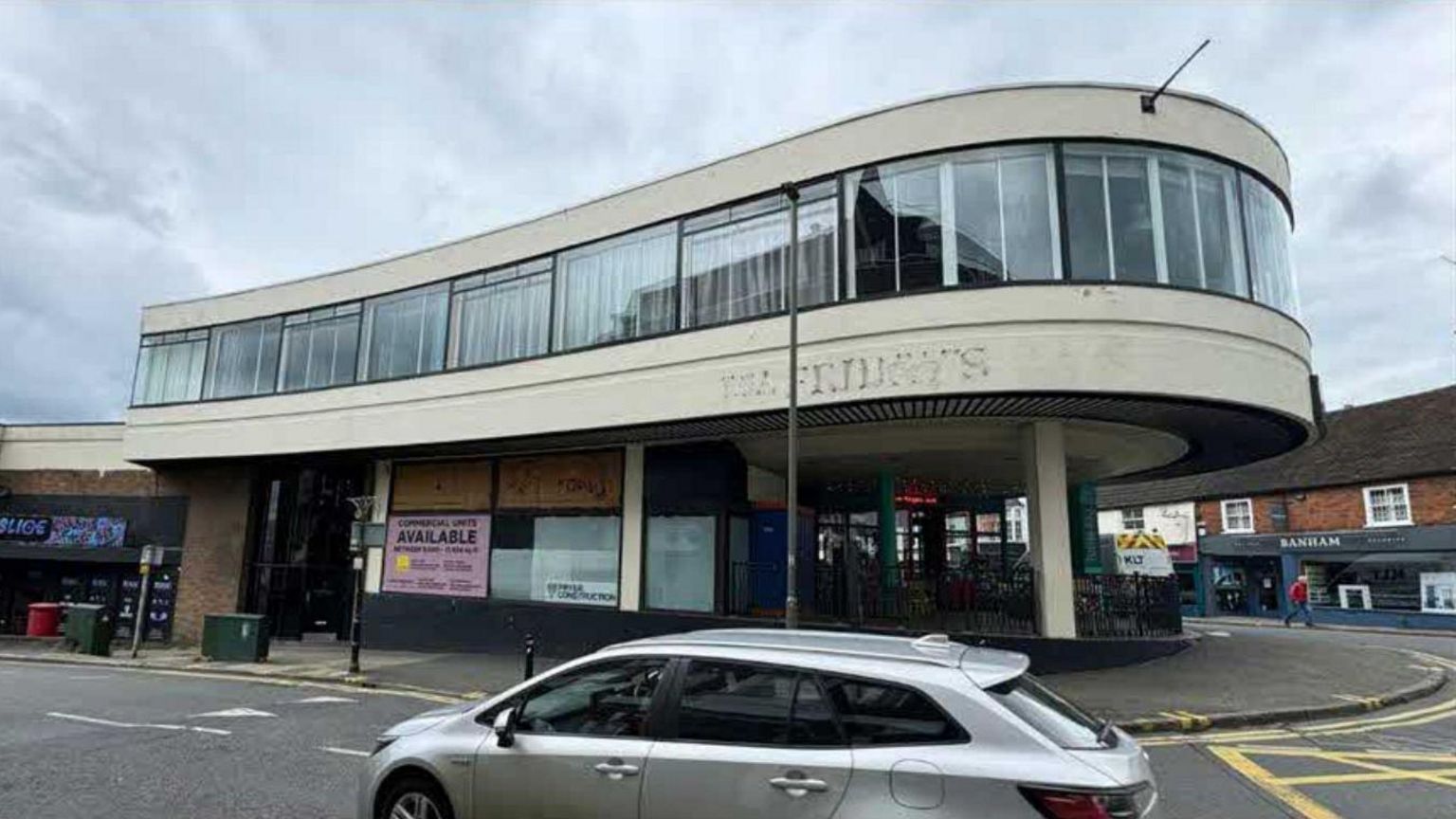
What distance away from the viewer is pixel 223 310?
25219mm

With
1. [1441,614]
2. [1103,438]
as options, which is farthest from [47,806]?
[1441,614]

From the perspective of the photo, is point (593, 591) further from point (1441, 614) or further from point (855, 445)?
point (1441, 614)

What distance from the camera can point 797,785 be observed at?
13.8ft

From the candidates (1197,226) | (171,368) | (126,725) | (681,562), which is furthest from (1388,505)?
(171,368)

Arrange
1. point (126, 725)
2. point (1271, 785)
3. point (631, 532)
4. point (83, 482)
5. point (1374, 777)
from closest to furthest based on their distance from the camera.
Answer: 1. point (1271, 785)
2. point (1374, 777)
3. point (126, 725)
4. point (631, 532)
5. point (83, 482)

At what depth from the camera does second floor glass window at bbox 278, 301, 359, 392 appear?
22578mm

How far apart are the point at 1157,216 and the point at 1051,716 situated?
37.5 ft

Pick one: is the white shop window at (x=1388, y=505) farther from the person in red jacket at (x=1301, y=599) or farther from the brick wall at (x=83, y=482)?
the brick wall at (x=83, y=482)

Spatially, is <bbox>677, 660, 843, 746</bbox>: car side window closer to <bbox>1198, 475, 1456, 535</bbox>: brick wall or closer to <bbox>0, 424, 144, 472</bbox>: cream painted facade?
<bbox>0, 424, 144, 472</bbox>: cream painted facade

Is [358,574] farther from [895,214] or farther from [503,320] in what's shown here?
[895,214]

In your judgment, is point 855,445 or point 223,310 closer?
point 855,445

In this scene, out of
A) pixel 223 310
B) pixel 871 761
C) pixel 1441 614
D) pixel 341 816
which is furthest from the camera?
pixel 1441 614

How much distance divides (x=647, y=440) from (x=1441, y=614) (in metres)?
27.2

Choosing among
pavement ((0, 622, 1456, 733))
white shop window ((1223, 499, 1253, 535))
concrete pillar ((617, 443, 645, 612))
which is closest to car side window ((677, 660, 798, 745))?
pavement ((0, 622, 1456, 733))
